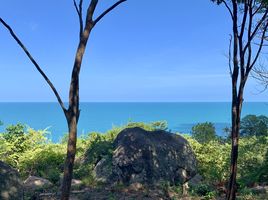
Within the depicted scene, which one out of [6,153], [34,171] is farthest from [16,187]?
[6,153]

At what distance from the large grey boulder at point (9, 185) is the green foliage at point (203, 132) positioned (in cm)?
1150

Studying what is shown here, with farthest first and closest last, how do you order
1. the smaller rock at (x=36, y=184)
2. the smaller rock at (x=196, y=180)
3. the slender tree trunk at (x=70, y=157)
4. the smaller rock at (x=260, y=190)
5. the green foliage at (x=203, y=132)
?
the green foliage at (x=203, y=132), the smaller rock at (x=196, y=180), the smaller rock at (x=36, y=184), the smaller rock at (x=260, y=190), the slender tree trunk at (x=70, y=157)

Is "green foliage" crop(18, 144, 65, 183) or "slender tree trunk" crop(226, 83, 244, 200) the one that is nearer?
"slender tree trunk" crop(226, 83, 244, 200)

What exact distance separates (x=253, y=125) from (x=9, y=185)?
42.6 feet

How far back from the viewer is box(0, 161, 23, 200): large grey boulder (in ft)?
22.5

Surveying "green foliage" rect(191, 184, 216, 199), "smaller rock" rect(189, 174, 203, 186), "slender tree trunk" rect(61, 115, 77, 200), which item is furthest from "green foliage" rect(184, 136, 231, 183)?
"slender tree trunk" rect(61, 115, 77, 200)

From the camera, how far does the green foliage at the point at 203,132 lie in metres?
17.6

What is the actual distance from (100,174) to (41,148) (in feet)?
12.7

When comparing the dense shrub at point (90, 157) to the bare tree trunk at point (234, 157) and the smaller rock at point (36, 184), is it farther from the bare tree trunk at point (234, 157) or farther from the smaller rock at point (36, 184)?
the bare tree trunk at point (234, 157)

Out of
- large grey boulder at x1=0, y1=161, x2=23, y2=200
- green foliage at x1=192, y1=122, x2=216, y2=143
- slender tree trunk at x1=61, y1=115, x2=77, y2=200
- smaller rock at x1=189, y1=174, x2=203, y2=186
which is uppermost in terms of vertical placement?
green foliage at x1=192, y1=122, x2=216, y2=143

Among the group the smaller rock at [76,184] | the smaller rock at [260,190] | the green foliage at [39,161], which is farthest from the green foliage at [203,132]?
the smaller rock at [76,184]

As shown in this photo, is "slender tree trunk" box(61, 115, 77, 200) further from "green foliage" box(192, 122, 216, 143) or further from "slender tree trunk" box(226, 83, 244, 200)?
"green foliage" box(192, 122, 216, 143)

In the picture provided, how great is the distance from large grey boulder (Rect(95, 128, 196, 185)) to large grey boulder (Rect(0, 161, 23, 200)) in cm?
374

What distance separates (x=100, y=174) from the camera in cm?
1085
